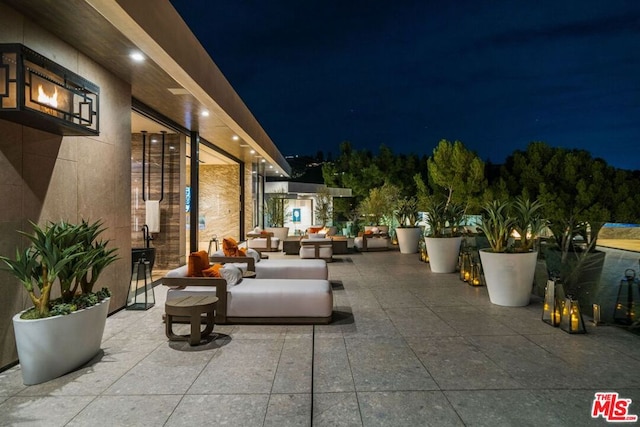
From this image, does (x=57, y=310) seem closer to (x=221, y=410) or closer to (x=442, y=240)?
(x=221, y=410)

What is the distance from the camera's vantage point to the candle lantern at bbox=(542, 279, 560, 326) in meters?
4.76

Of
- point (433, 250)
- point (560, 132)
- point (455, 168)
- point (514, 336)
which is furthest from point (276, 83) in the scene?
point (560, 132)

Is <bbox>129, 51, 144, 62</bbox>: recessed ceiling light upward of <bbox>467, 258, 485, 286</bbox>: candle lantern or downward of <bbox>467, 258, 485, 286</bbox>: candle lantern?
upward

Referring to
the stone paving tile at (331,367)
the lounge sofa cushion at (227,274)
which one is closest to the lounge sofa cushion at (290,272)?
the lounge sofa cushion at (227,274)

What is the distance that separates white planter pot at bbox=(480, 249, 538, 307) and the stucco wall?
5416 mm

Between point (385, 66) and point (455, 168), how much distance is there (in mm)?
39945

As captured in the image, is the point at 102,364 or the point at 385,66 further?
the point at 385,66

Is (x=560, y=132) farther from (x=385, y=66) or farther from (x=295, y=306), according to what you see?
(x=295, y=306)

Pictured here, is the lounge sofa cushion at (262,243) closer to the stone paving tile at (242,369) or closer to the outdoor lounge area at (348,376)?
the outdoor lounge area at (348,376)

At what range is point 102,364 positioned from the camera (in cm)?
369

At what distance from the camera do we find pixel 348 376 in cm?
337

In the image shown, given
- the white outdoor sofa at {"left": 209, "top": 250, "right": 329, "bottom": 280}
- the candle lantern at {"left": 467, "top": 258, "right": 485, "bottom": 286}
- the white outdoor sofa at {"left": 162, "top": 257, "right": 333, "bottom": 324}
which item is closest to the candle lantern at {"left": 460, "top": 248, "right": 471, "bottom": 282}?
the candle lantern at {"left": 467, "top": 258, "right": 485, "bottom": 286}

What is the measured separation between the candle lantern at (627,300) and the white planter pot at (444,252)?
11.6ft

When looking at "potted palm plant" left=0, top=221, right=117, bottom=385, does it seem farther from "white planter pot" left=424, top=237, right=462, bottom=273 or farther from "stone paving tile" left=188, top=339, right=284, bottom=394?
"white planter pot" left=424, top=237, right=462, bottom=273
